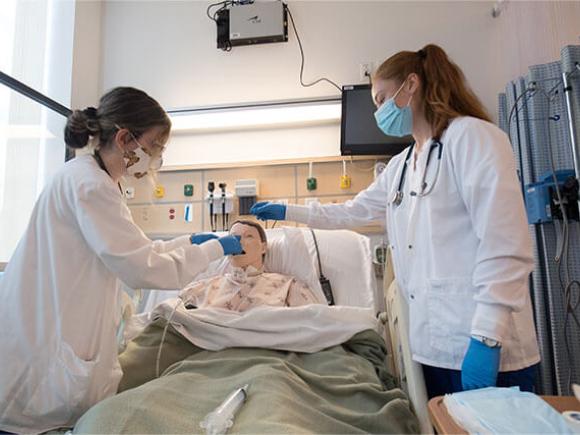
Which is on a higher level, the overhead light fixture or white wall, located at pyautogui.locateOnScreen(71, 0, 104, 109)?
white wall, located at pyautogui.locateOnScreen(71, 0, 104, 109)

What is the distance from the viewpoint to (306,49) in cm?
266

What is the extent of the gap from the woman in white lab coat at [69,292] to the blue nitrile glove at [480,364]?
2.78 ft

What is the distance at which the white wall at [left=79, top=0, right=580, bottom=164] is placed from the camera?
2.39 metres

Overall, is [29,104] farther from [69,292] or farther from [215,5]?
[69,292]

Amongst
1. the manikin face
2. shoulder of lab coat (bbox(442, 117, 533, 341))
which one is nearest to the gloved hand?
the manikin face

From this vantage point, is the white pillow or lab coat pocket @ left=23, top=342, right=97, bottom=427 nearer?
lab coat pocket @ left=23, top=342, right=97, bottom=427

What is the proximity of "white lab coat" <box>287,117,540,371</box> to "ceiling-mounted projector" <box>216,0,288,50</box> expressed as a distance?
1.87 meters

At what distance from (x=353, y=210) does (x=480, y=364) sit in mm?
882

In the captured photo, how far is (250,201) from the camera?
8.23 feet

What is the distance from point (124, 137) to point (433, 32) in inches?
86.4

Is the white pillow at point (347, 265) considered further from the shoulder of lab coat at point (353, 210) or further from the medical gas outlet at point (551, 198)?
the medical gas outlet at point (551, 198)

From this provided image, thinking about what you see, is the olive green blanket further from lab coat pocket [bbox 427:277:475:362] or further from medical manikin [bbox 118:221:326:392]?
lab coat pocket [bbox 427:277:475:362]

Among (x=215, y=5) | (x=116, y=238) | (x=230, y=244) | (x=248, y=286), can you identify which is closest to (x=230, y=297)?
(x=248, y=286)

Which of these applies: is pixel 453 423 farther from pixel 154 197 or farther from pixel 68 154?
pixel 68 154
